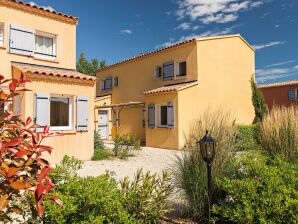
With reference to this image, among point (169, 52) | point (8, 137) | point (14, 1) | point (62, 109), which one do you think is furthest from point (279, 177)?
point (169, 52)

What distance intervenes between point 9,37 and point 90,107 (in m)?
4.20

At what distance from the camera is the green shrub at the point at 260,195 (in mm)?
3637

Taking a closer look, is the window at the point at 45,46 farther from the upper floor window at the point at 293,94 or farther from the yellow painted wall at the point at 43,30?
the upper floor window at the point at 293,94

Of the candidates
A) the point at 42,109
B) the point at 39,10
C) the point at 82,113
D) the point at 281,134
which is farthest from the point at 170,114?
the point at 281,134

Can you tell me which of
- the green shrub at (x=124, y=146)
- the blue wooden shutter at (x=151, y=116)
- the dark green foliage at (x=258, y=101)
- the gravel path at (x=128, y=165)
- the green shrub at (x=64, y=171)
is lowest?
the gravel path at (x=128, y=165)

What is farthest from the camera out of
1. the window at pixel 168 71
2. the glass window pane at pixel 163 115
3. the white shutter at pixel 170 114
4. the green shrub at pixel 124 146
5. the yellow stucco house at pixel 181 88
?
the window at pixel 168 71

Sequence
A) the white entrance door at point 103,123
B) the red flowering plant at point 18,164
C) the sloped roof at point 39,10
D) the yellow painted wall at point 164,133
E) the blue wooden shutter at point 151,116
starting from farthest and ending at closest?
the white entrance door at point 103,123, the blue wooden shutter at point 151,116, the yellow painted wall at point 164,133, the sloped roof at point 39,10, the red flowering plant at point 18,164

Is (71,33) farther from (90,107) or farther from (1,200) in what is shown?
(1,200)

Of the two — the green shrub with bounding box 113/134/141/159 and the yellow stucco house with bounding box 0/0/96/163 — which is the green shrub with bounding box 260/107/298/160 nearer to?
the green shrub with bounding box 113/134/141/159

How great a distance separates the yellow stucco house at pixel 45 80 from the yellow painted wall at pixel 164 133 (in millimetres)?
5365

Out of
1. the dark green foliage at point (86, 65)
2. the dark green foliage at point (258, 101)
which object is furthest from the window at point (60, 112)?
the dark green foliage at point (86, 65)

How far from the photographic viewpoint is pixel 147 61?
19703mm

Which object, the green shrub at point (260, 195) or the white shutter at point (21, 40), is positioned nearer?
the green shrub at point (260, 195)

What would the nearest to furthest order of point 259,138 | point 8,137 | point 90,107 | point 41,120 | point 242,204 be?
point 8,137 → point 242,204 → point 259,138 → point 41,120 → point 90,107
